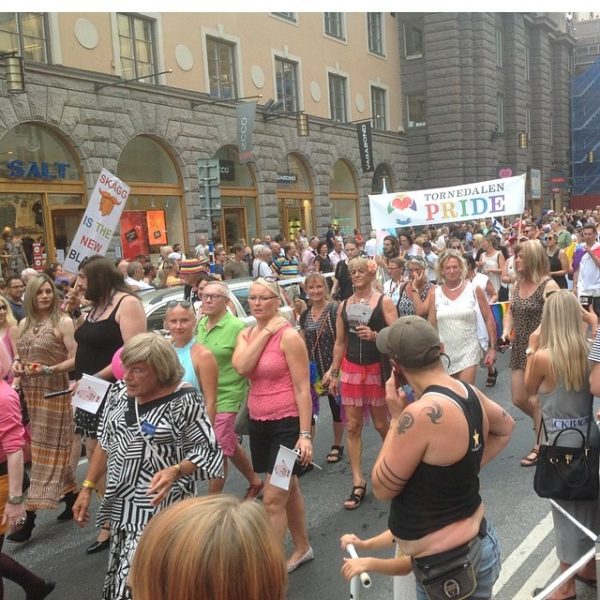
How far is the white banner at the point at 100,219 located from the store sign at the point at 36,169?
8.71 meters

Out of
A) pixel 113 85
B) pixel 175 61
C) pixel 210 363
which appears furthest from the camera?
pixel 175 61

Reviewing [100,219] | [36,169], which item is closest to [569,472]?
[100,219]

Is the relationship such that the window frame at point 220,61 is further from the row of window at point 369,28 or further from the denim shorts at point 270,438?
the denim shorts at point 270,438

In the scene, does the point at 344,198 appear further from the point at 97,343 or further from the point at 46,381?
the point at 97,343

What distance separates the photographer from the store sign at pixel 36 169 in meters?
14.8

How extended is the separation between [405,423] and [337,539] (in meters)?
2.38

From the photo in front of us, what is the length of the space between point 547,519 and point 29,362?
12.4 ft

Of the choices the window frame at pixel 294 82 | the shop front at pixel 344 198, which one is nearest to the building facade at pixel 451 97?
the shop front at pixel 344 198

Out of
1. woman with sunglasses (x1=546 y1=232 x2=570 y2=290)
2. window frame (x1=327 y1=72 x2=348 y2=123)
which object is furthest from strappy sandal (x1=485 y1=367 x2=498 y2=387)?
window frame (x1=327 y1=72 x2=348 y2=123)

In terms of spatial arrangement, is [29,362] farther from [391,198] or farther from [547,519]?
[391,198]

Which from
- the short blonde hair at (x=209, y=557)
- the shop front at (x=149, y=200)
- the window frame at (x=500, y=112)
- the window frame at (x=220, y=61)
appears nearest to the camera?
the short blonde hair at (x=209, y=557)

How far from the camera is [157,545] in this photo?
4.19 ft

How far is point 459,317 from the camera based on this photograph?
5984mm
